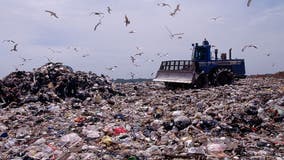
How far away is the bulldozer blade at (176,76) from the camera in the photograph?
15.8 m

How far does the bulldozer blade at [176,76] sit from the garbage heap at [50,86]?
2.63 metres

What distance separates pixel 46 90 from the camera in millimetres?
13539

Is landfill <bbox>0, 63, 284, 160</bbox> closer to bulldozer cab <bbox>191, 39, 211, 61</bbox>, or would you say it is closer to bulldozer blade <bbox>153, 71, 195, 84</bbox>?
bulldozer blade <bbox>153, 71, 195, 84</bbox>

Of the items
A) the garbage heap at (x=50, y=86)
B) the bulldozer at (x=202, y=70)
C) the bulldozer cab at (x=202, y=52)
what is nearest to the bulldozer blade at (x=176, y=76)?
the bulldozer at (x=202, y=70)

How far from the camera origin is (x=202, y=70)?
15961 millimetres

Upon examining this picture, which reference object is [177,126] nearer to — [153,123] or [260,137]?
[153,123]

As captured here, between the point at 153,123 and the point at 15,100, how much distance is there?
6383mm

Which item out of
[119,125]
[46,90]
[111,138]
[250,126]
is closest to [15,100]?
[46,90]

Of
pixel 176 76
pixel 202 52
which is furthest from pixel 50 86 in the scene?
pixel 202 52

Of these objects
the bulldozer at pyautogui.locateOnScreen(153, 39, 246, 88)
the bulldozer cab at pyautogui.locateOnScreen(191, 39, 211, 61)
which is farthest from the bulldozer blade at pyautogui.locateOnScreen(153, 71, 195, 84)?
the bulldozer cab at pyautogui.locateOnScreen(191, 39, 211, 61)

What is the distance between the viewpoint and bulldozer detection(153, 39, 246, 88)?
15.9 metres


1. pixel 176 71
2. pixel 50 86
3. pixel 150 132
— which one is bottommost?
pixel 150 132

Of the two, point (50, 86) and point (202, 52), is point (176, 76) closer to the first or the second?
point (202, 52)

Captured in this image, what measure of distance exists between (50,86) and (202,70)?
19.2 ft
